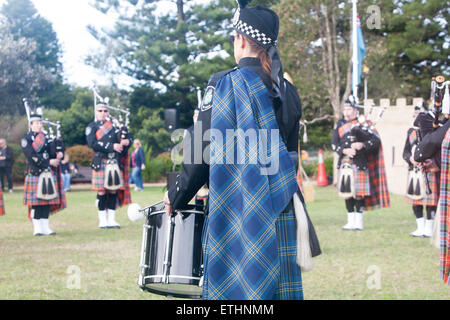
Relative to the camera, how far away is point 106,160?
9.49m

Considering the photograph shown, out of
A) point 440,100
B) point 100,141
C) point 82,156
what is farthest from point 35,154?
point 82,156

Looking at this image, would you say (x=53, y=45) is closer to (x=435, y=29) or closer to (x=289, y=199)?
(x=435, y=29)

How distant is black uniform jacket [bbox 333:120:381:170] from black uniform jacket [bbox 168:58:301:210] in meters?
6.14

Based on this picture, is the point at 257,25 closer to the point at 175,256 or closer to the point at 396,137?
the point at 175,256

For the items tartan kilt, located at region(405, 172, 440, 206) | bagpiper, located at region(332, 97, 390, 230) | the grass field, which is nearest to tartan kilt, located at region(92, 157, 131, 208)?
the grass field

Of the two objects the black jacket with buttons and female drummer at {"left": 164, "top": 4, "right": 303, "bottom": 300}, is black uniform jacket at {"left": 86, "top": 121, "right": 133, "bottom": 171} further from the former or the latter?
female drummer at {"left": 164, "top": 4, "right": 303, "bottom": 300}

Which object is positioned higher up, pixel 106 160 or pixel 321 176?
pixel 106 160

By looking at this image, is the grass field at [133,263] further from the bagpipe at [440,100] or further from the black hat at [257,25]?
the black hat at [257,25]

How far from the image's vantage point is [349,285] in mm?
5305

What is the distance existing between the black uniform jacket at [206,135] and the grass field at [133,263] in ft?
7.40

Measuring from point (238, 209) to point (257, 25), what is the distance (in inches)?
35.0

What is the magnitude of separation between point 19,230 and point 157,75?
17.7 m

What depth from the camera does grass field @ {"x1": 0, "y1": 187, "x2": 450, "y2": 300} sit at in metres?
5.08
